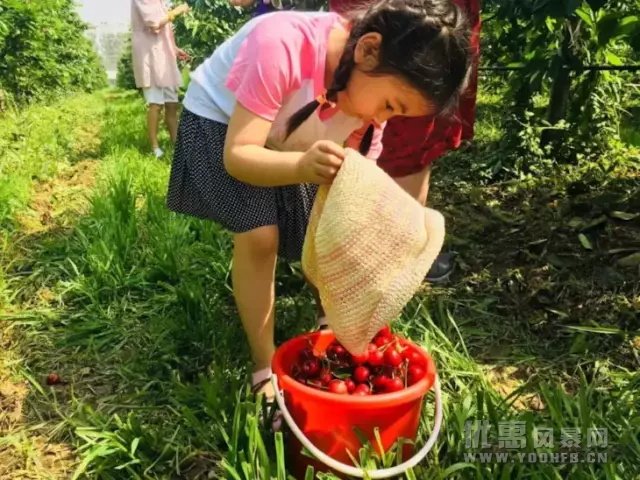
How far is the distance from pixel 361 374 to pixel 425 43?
0.64 meters

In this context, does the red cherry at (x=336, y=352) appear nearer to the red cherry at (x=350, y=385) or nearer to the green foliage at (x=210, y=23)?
the red cherry at (x=350, y=385)

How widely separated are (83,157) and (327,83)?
326 centimetres

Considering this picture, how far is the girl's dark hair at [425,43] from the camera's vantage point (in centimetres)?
124

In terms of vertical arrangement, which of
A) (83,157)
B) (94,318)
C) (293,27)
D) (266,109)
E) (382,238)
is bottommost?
(83,157)

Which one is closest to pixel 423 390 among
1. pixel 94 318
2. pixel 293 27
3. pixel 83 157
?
pixel 293 27

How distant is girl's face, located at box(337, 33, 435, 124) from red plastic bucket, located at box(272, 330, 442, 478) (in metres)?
0.50

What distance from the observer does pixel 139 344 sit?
1.89m

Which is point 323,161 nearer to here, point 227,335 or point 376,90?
point 376,90

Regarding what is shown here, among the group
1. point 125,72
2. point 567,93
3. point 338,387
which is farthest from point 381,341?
point 125,72

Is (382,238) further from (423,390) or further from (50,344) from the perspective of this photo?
(50,344)

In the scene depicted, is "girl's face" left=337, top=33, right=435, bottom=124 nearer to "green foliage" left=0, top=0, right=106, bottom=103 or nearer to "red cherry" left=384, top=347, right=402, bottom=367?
"red cherry" left=384, top=347, right=402, bottom=367

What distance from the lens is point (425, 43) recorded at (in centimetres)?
124

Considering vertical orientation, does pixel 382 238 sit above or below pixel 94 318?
above

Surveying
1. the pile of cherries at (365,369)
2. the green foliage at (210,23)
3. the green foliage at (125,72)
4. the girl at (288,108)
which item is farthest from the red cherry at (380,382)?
the green foliage at (125,72)
